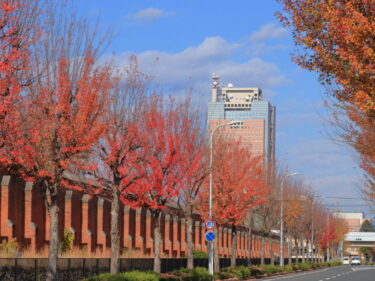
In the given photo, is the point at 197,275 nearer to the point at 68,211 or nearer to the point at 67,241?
the point at 67,241

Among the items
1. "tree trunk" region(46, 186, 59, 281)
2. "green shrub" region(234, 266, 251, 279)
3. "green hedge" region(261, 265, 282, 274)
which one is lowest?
"green hedge" region(261, 265, 282, 274)

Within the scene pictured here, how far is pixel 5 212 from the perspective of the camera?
1507 inches

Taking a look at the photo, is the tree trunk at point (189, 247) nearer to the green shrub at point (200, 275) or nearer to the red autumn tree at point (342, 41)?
the green shrub at point (200, 275)

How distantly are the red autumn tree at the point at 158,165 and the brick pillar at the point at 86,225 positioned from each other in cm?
828

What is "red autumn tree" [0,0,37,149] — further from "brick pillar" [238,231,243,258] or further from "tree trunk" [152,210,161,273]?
"brick pillar" [238,231,243,258]

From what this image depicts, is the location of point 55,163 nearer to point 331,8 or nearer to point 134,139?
point 134,139

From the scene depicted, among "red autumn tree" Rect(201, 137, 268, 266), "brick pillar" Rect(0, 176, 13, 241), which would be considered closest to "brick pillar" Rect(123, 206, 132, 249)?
"red autumn tree" Rect(201, 137, 268, 266)

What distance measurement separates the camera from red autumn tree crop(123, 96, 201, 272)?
3712 centimetres

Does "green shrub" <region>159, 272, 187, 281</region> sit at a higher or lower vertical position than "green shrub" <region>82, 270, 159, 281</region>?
lower

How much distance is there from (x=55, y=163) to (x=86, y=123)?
1695 mm

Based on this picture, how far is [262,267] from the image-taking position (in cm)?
5997

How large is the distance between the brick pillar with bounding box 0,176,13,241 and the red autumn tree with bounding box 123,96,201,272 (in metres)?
6.19

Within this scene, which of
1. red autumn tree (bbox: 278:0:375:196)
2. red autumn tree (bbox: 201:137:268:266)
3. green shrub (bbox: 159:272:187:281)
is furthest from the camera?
red autumn tree (bbox: 201:137:268:266)

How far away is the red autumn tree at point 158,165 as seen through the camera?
122 feet
